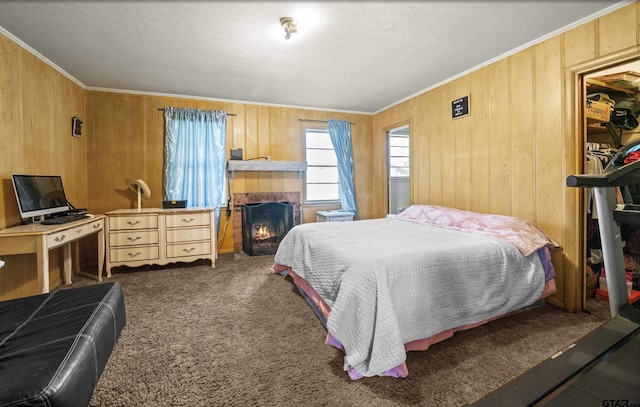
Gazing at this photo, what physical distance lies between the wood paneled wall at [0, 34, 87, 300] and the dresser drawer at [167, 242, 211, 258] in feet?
3.71

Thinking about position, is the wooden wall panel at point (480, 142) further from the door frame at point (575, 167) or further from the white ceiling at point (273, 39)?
the door frame at point (575, 167)

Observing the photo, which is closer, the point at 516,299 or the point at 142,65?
the point at 516,299

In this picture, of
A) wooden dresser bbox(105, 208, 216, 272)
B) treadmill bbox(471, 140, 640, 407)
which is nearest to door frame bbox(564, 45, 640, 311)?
treadmill bbox(471, 140, 640, 407)

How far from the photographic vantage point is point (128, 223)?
3320 millimetres

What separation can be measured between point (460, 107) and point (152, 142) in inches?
165

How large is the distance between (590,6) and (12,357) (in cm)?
393

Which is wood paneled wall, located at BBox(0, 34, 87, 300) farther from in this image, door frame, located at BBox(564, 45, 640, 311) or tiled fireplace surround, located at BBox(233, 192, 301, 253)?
door frame, located at BBox(564, 45, 640, 311)

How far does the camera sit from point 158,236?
344 centimetres

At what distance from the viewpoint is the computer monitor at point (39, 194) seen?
2406mm

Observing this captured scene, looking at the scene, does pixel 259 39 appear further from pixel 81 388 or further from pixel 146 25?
pixel 81 388

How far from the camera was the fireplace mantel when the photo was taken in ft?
13.9

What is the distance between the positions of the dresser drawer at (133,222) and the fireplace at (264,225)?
4.19 ft

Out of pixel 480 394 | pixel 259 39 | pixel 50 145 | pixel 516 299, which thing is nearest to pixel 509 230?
pixel 516 299

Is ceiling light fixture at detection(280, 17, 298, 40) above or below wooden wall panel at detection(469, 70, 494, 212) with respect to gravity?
above
